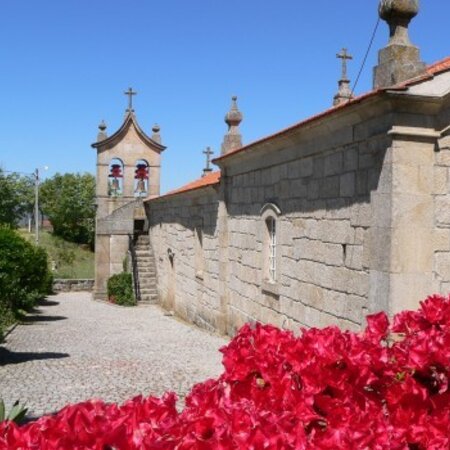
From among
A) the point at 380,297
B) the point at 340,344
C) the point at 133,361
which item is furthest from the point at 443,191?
the point at 133,361

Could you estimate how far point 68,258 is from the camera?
119 ft

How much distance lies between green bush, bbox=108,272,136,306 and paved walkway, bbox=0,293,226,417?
458 cm

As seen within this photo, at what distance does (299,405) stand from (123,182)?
2080 centimetres

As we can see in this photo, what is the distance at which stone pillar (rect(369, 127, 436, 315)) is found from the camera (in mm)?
5668

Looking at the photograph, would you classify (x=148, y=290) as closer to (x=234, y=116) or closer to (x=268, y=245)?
(x=234, y=116)

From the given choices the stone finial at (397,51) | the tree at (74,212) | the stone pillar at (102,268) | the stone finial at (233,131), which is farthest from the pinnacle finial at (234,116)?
the tree at (74,212)

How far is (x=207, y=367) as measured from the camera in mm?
9141

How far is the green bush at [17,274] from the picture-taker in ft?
41.1

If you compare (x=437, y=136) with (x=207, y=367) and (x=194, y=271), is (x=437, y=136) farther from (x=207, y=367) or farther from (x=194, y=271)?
(x=194, y=271)

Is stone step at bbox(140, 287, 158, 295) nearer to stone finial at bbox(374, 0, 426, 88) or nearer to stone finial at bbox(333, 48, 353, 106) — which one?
stone finial at bbox(333, 48, 353, 106)

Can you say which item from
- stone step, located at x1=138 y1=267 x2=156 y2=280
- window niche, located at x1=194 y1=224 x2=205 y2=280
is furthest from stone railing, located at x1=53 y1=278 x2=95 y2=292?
window niche, located at x1=194 y1=224 x2=205 y2=280

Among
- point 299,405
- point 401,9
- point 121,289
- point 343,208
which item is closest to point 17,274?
point 121,289

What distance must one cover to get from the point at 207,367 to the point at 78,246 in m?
35.9

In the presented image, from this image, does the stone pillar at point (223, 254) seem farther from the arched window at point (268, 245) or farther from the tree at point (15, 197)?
the tree at point (15, 197)
